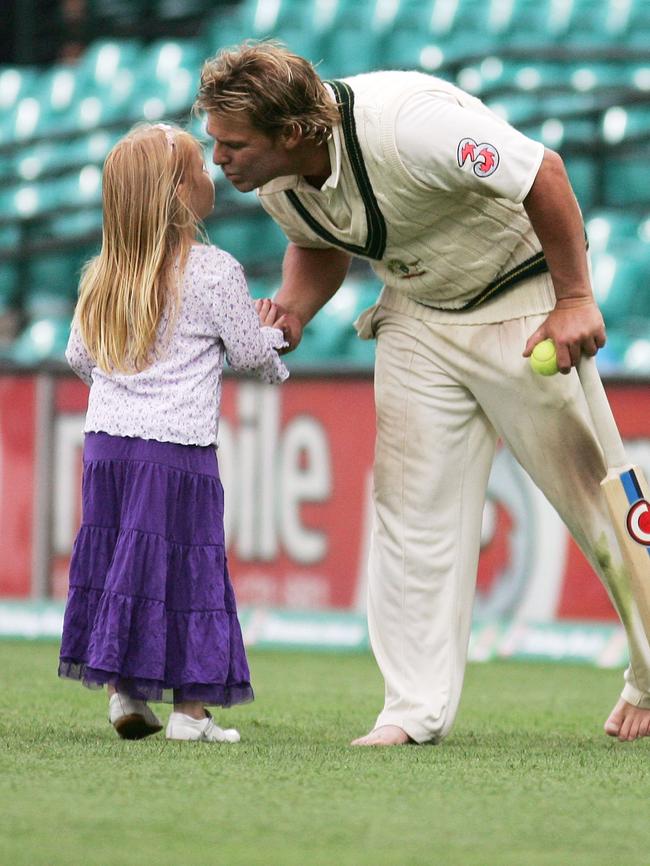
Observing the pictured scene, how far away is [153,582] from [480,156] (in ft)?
3.48

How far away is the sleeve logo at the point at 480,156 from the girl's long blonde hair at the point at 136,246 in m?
0.62

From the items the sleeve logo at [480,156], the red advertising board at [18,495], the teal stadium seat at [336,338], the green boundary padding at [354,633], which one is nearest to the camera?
the sleeve logo at [480,156]

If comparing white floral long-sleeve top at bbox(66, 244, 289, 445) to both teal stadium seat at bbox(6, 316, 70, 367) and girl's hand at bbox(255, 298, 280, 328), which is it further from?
teal stadium seat at bbox(6, 316, 70, 367)

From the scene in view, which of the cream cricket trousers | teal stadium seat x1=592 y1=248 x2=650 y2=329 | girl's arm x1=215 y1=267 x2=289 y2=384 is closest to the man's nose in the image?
girl's arm x1=215 y1=267 x2=289 y2=384

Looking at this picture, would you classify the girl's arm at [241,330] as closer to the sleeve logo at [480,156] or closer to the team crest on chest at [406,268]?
the team crest on chest at [406,268]

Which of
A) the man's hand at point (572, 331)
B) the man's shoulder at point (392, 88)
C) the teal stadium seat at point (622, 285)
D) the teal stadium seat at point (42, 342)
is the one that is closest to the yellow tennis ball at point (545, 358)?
the man's hand at point (572, 331)

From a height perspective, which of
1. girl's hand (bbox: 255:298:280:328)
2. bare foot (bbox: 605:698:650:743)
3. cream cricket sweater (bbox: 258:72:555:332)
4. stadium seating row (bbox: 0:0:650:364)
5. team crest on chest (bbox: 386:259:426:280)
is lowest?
bare foot (bbox: 605:698:650:743)

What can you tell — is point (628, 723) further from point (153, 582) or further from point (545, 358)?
point (153, 582)

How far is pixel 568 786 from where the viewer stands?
273 cm

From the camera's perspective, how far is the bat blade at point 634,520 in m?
3.37

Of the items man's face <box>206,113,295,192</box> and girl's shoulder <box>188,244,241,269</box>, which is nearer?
man's face <box>206,113,295,192</box>

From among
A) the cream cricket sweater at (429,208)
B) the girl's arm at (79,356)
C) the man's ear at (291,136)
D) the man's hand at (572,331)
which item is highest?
the man's ear at (291,136)

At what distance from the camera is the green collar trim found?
10.7 feet

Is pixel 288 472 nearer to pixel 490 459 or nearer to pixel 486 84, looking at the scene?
pixel 490 459
